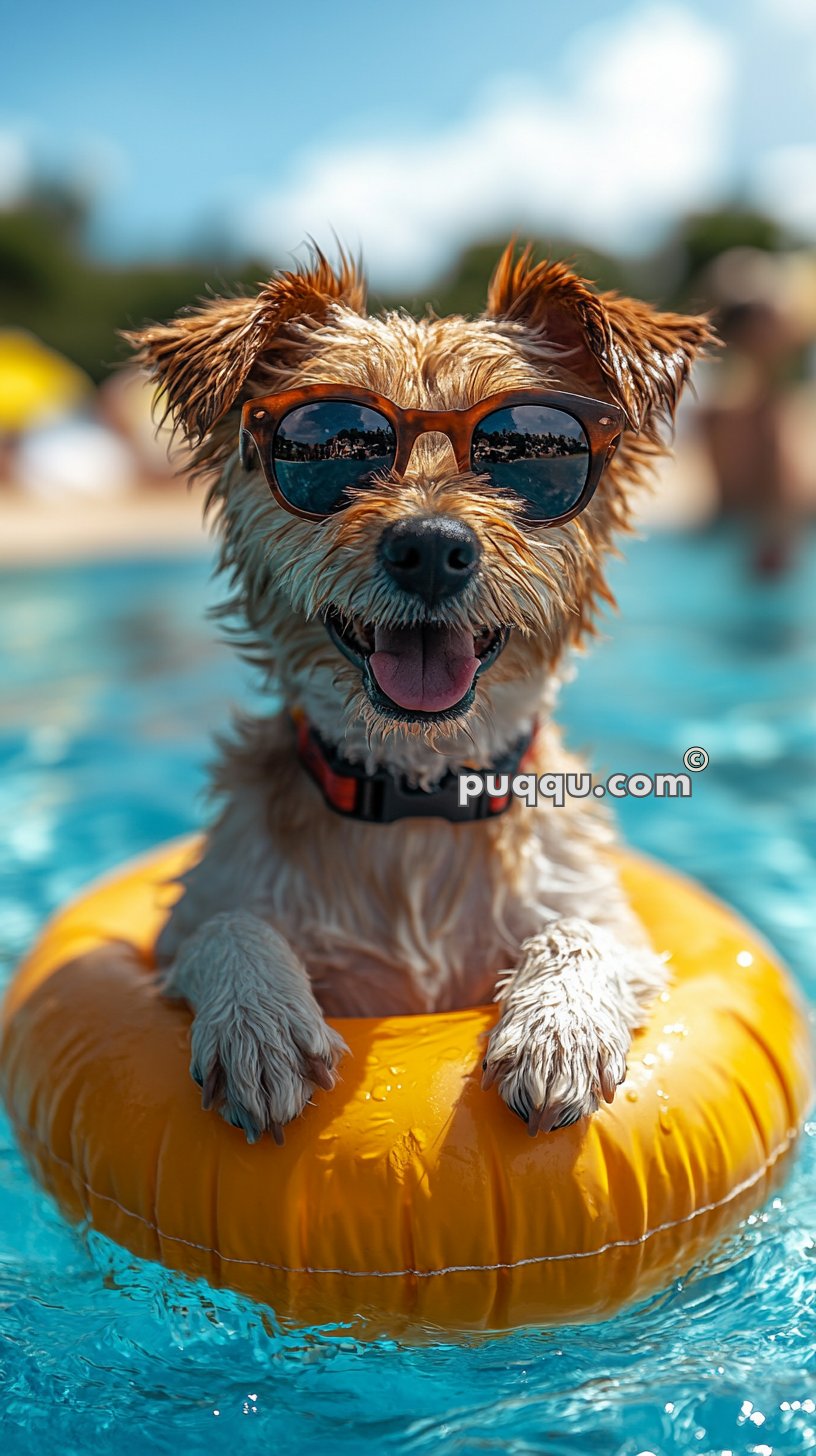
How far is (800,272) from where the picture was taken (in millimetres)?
21531

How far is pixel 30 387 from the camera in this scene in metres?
26.3

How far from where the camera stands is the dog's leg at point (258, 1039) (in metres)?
2.81

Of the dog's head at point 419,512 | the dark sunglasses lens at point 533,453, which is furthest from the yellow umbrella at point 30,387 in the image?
the dark sunglasses lens at point 533,453

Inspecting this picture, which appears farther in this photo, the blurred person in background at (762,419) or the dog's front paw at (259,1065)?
the blurred person in background at (762,419)

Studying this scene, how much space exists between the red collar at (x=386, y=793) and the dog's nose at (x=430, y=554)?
0.65 m

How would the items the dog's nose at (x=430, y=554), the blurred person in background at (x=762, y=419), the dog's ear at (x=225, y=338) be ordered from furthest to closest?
the blurred person in background at (x=762, y=419) < the dog's ear at (x=225, y=338) < the dog's nose at (x=430, y=554)

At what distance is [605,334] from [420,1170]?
75.7 inches

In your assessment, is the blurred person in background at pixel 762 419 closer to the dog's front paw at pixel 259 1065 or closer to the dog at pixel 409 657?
the dog at pixel 409 657

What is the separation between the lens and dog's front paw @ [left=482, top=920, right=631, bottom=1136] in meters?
2.78

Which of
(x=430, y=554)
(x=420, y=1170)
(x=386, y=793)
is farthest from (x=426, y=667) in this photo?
(x=420, y=1170)

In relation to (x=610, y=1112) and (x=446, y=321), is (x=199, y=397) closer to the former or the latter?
(x=446, y=321)

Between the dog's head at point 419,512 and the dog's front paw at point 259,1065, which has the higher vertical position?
the dog's head at point 419,512

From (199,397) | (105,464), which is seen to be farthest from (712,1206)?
(105,464)

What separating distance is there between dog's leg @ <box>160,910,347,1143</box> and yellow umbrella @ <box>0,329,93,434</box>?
24.1 m
